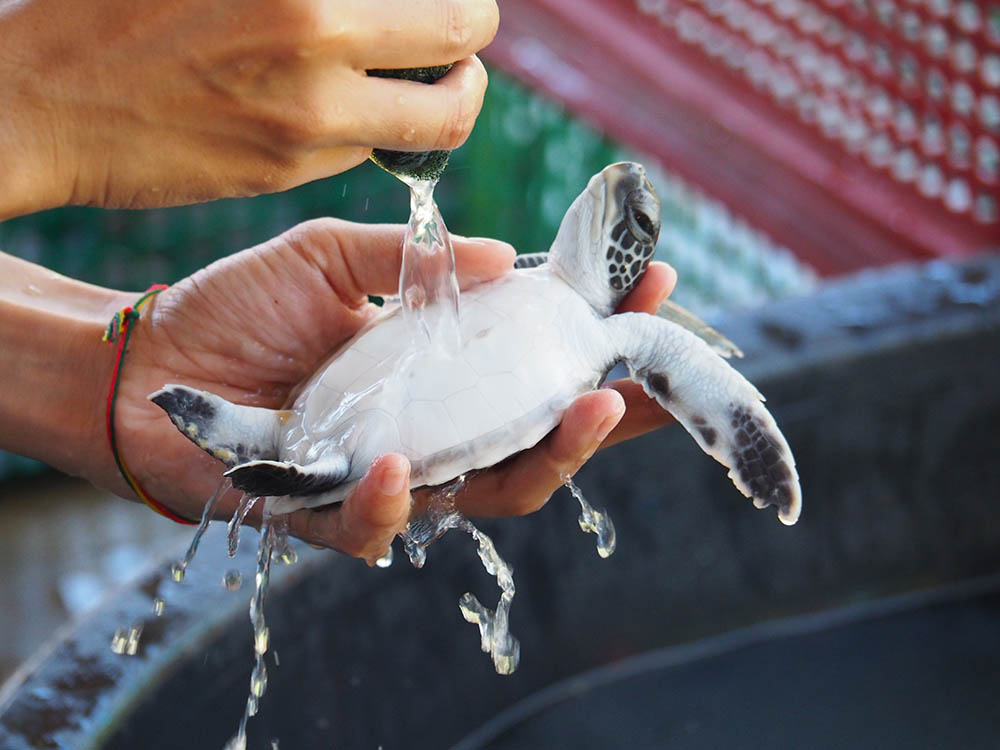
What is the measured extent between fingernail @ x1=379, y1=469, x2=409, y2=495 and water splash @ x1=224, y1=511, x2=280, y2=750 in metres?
0.25

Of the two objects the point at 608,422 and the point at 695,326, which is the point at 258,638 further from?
the point at 695,326

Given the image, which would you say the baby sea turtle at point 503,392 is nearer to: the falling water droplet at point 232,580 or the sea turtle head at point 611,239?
the sea turtle head at point 611,239

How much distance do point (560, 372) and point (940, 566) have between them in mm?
1107

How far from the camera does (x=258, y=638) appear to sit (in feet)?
3.57

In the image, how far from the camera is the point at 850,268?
229 cm

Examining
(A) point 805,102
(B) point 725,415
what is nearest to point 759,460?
(B) point 725,415

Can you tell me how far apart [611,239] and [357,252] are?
0.29 metres

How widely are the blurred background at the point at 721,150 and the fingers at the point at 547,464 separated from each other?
138 centimetres

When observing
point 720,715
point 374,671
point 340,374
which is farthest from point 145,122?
point 720,715

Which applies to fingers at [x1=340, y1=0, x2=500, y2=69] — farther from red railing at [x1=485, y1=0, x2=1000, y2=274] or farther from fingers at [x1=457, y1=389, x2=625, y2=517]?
red railing at [x1=485, y1=0, x2=1000, y2=274]

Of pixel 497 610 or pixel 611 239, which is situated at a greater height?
pixel 611 239

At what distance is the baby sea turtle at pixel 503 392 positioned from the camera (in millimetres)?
950

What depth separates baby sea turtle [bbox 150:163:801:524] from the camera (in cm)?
95

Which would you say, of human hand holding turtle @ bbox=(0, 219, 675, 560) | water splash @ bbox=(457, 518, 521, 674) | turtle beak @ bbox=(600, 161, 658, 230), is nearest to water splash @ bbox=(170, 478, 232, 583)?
human hand holding turtle @ bbox=(0, 219, 675, 560)
